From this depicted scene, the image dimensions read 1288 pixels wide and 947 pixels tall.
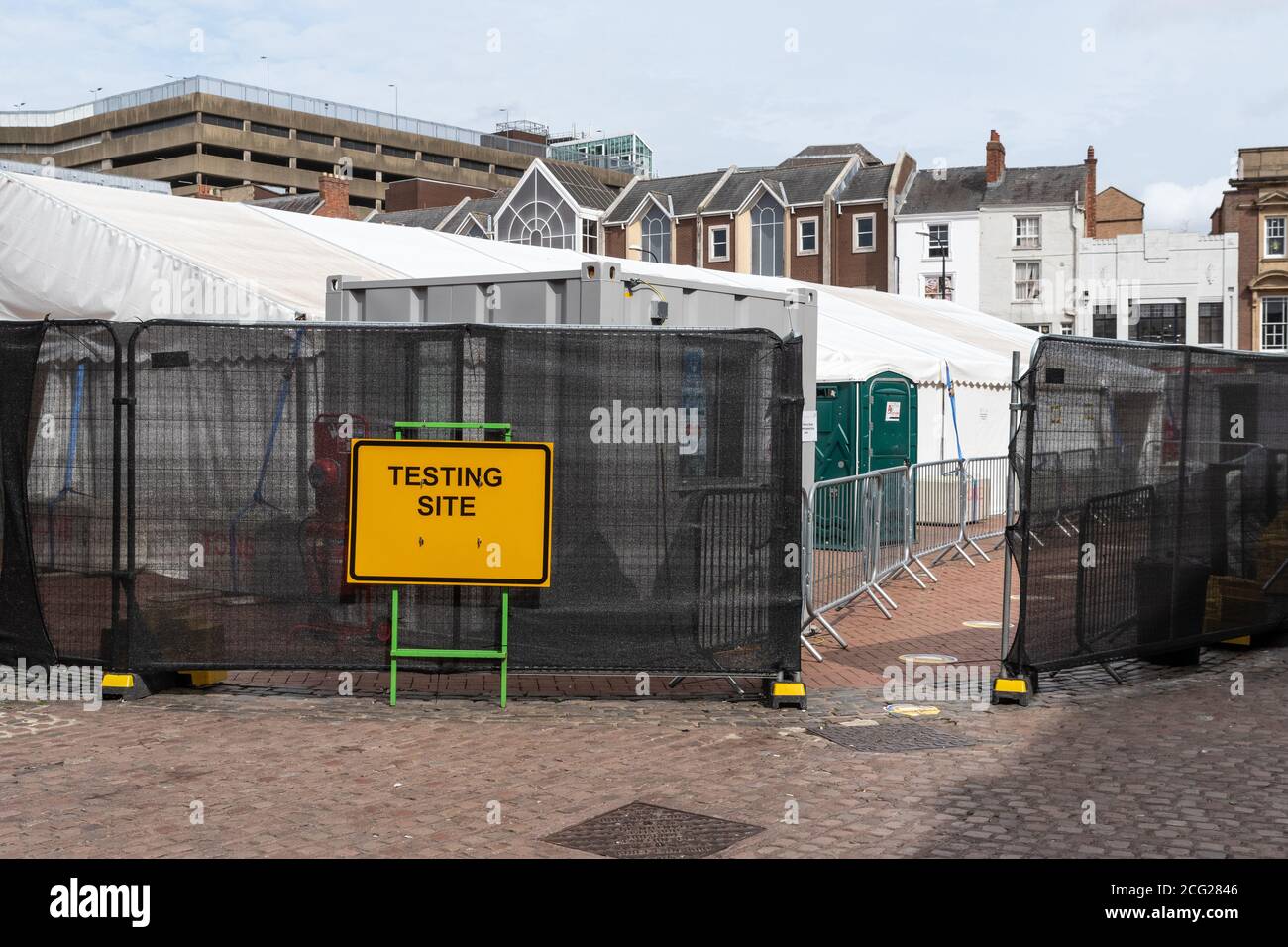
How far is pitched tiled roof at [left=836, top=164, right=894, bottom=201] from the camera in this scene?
61.3 metres

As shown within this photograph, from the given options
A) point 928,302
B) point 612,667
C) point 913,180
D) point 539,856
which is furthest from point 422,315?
point 913,180

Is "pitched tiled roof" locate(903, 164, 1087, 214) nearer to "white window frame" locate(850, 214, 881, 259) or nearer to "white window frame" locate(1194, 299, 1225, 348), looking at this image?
"white window frame" locate(850, 214, 881, 259)

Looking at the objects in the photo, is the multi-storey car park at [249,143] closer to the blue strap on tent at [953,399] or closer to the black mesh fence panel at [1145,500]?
the blue strap on tent at [953,399]

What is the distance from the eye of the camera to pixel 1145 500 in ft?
31.3

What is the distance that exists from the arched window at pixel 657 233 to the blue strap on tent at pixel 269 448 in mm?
57454

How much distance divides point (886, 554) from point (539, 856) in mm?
8666

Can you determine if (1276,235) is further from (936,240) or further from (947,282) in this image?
(936,240)

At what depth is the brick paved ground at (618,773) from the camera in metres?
5.86

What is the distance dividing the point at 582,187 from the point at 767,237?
388 inches

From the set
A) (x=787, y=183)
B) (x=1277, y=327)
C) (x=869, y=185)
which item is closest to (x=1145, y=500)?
(x=869, y=185)

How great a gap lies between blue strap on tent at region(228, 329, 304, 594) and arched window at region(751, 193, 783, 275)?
5533 centimetres

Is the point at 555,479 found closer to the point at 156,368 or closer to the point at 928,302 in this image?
A: the point at 156,368

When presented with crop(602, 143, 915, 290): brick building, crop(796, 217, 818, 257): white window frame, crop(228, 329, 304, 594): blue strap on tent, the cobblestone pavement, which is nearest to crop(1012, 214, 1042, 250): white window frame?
crop(602, 143, 915, 290): brick building

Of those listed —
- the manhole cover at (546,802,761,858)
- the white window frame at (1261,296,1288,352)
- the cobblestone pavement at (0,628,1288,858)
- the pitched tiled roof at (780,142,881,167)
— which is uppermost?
the pitched tiled roof at (780,142,881,167)
